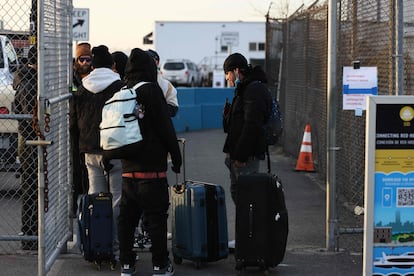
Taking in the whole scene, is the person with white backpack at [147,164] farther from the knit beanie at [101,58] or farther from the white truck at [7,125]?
the white truck at [7,125]

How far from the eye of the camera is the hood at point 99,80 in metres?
7.01

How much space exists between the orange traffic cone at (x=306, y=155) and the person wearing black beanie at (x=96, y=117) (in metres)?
6.24

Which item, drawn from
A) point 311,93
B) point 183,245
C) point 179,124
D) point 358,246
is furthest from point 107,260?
point 179,124

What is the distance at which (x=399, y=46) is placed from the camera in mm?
7438

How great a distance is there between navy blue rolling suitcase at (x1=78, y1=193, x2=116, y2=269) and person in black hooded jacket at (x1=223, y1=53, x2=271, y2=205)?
1129 mm

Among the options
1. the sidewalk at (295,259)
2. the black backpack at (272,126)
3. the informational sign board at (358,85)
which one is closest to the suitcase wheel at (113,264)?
the sidewalk at (295,259)

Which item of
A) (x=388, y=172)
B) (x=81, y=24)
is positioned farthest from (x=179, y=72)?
(x=388, y=172)

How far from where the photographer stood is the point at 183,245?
6.92 meters

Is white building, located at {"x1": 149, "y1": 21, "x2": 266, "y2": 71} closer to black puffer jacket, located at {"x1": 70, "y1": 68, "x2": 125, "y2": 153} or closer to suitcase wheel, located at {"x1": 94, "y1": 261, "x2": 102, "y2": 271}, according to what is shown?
black puffer jacket, located at {"x1": 70, "y1": 68, "x2": 125, "y2": 153}

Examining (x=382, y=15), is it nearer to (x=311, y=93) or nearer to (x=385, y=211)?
(x=385, y=211)

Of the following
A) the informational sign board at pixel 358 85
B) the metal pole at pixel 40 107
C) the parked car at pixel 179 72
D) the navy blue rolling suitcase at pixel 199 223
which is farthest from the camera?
the parked car at pixel 179 72

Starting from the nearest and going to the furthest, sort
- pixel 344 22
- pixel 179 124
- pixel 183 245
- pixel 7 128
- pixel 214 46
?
pixel 183 245, pixel 344 22, pixel 7 128, pixel 179 124, pixel 214 46

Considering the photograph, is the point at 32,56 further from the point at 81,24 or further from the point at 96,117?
the point at 81,24

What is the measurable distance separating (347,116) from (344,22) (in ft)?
3.94
